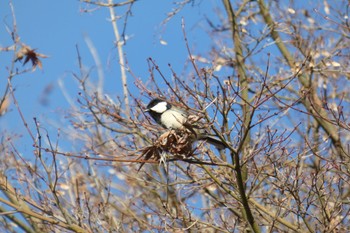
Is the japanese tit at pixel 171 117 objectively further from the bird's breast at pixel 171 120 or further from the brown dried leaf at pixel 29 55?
the brown dried leaf at pixel 29 55

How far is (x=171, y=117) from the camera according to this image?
16.5 ft

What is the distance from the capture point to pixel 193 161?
4391 millimetres

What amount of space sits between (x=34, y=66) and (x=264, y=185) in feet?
11.8

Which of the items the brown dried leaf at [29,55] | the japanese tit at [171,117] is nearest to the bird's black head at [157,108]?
the japanese tit at [171,117]

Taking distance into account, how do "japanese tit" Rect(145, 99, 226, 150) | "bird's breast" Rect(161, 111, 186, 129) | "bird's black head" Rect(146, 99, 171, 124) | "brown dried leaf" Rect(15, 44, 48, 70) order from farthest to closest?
"brown dried leaf" Rect(15, 44, 48, 70)
"bird's black head" Rect(146, 99, 171, 124)
"bird's breast" Rect(161, 111, 186, 129)
"japanese tit" Rect(145, 99, 226, 150)

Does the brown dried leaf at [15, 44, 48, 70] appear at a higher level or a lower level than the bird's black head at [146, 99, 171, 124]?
higher

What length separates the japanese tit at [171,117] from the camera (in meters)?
4.60

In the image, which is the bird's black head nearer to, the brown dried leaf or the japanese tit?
the japanese tit

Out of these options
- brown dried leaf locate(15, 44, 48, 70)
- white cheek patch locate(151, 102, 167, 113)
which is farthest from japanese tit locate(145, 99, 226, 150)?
brown dried leaf locate(15, 44, 48, 70)

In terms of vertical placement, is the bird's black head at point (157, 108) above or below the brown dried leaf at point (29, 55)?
below

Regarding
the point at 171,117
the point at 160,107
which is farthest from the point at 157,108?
the point at 171,117

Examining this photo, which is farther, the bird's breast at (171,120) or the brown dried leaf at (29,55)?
the brown dried leaf at (29,55)

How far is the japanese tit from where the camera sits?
15.1 ft

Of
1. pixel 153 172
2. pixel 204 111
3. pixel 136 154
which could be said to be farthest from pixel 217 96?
pixel 153 172
